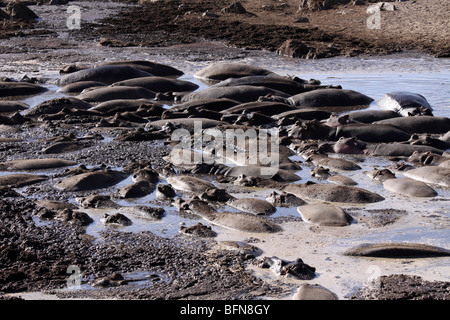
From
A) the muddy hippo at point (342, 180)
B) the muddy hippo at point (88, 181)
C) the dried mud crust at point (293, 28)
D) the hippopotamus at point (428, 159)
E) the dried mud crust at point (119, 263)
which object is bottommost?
the dried mud crust at point (119, 263)

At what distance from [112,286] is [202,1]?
2442 centimetres

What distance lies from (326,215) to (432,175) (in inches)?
70.7

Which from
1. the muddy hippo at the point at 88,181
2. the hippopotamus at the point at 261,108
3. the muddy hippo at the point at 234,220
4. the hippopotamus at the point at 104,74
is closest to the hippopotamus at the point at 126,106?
the hippopotamus at the point at 261,108

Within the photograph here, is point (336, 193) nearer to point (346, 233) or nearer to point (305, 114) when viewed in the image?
point (346, 233)

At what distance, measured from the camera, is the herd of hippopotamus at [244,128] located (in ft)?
21.9

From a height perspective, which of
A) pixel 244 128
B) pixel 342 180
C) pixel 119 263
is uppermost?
pixel 244 128

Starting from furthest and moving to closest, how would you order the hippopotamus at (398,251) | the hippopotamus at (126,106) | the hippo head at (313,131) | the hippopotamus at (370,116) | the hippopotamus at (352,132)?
the hippopotamus at (126,106), the hippopotamus at (370,116), the hippo head at (313,131), the hippopotamus at (352,132), the hippopotamus at (398,251)

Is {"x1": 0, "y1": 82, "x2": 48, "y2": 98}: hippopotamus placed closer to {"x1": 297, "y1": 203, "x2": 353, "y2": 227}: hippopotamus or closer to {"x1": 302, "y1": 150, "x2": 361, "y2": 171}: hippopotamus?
{"x1": 302, "y1": 150, "x2": 361, "y2": 171}: hippopotamus

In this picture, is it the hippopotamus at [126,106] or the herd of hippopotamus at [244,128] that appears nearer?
the herd of hippopotamus at [244,128]

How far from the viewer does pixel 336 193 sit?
6.79 m

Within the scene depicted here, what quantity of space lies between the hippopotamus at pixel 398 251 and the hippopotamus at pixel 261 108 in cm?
537

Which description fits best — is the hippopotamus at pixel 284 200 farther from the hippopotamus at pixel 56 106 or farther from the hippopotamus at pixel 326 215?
the hippopotamus at pixel 56 106

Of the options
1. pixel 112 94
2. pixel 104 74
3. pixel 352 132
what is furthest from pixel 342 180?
pixel 104 74

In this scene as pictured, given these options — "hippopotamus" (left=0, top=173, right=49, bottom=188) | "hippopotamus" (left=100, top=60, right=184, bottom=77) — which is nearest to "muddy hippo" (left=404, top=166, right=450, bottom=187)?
"hippopotamus" (left=0, top=173, right=49, bottom=188)
